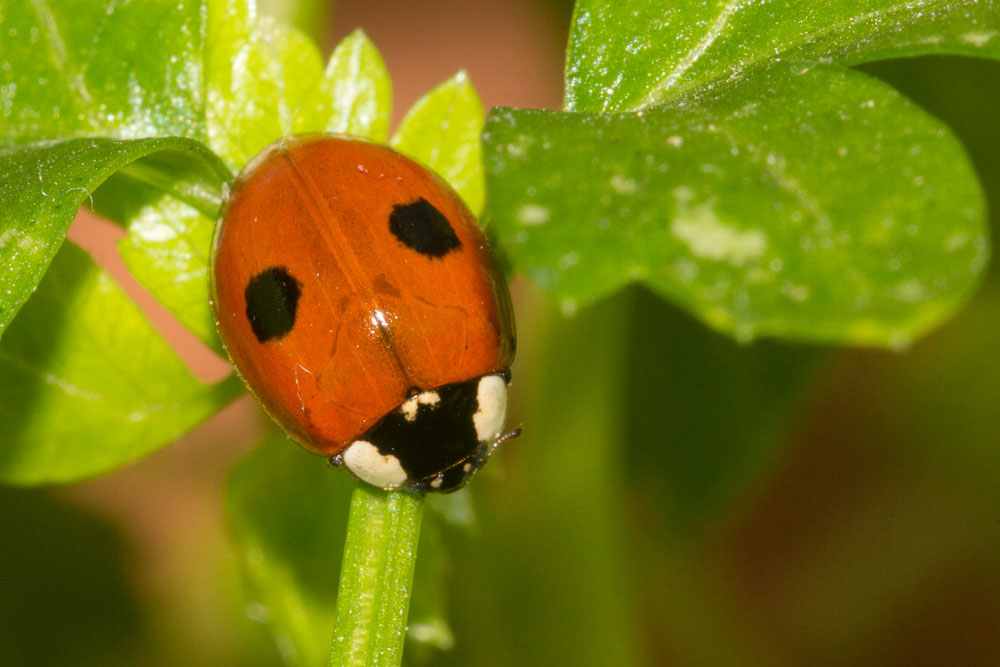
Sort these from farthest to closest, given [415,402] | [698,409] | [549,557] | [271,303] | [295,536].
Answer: [698,409] < [549,557] < [295,536] < [415,402] < [271,303]

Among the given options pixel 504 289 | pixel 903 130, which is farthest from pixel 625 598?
pixel 903 130

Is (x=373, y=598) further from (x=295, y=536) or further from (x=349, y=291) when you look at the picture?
(x=295, y=536)

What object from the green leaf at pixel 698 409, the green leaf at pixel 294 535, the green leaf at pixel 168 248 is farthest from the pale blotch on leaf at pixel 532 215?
the green leaf at pixel 698 409

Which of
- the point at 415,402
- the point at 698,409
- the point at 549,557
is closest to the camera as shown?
the point at 415,402

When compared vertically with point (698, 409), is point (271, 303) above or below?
above

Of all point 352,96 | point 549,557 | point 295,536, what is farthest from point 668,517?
point 352,96
